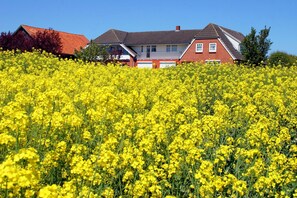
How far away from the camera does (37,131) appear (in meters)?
4.67

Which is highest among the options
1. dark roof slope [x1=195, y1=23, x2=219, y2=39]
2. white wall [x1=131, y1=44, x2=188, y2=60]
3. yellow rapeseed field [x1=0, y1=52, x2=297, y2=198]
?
dark roof slope [x1=195, y1=23, x2=219, y2=39]

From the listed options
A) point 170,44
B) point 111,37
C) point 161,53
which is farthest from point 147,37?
point 111,37

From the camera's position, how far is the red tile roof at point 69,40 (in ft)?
157

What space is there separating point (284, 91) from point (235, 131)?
4.47 m

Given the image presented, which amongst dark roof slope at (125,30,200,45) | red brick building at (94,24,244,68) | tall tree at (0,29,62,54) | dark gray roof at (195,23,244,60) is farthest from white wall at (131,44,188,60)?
tall tree at (0,29,62,54)

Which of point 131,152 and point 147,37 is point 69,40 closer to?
point 147,37

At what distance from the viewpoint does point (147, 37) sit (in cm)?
5044

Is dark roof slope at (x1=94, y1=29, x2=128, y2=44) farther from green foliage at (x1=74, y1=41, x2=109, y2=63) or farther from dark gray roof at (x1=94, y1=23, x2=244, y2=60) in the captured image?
green foliage at (x1=74, y1=41, x2=109, y2=63)

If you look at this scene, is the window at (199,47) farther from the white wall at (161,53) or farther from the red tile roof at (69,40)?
the red tile roof at (69,40)

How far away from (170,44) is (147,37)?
330 cm

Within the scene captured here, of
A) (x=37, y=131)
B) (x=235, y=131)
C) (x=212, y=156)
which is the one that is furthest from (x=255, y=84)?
(x=37, y=131)

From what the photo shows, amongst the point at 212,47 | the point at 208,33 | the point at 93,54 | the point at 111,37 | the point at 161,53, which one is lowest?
the point at 93,54

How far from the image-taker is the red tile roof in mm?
47719

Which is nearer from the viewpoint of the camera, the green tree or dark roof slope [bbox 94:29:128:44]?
the green tree
